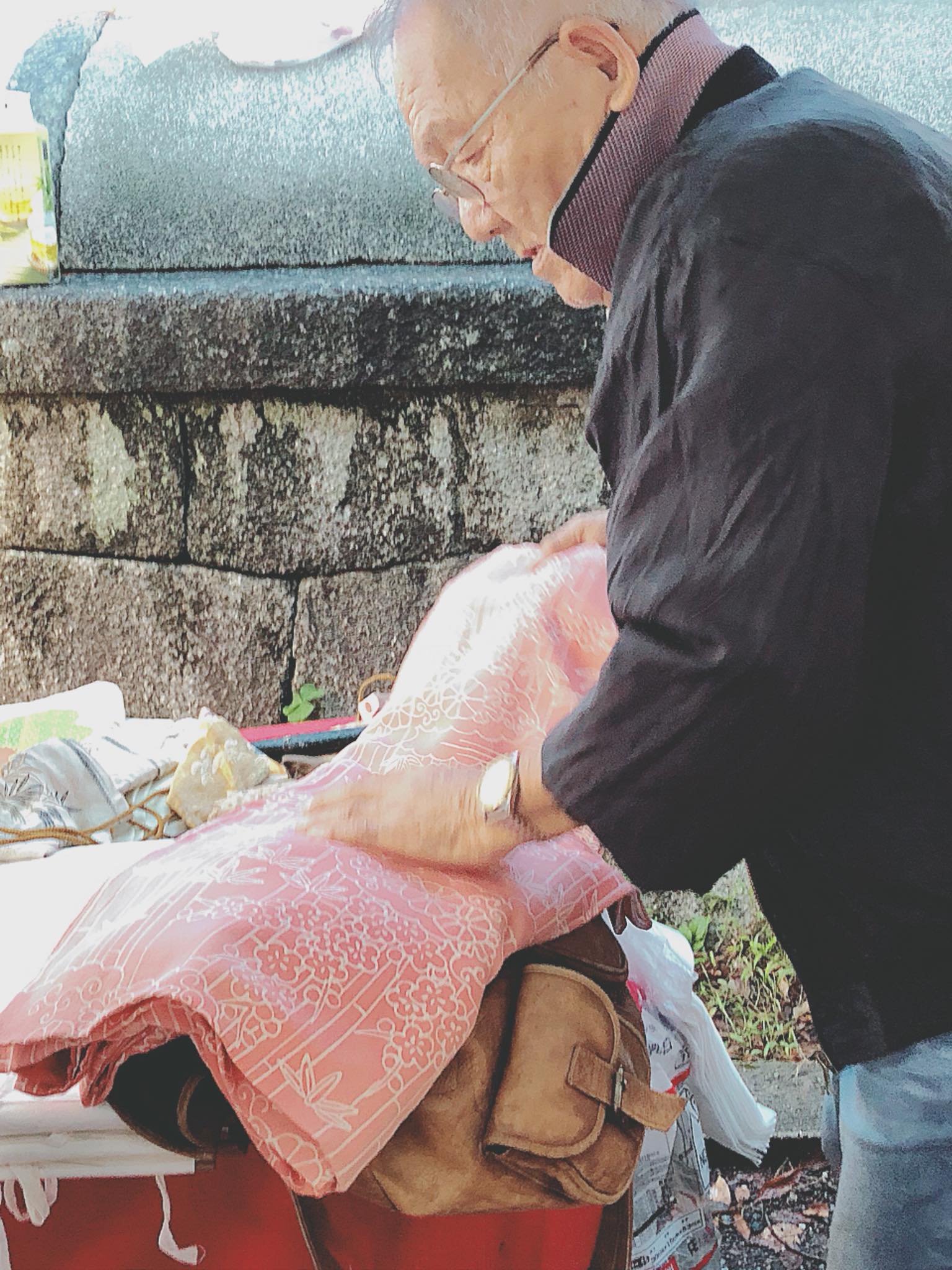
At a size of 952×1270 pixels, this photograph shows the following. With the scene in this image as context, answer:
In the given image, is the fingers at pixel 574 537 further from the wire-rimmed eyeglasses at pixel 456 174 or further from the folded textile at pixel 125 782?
the folded textile at pixel 125 782

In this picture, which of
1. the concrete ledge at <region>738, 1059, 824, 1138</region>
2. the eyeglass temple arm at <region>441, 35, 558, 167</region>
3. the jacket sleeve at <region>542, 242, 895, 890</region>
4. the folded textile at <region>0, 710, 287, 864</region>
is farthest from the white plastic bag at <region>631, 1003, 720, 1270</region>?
the eyeglass temple arm at <region>441, 35, 558, 167</region>

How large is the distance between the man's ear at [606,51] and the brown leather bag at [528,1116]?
100 cm

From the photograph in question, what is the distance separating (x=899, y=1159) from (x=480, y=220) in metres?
1.18

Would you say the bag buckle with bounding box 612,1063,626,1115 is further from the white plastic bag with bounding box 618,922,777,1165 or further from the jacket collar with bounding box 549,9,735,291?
the jacket collar with bounding box 549,9,735,291

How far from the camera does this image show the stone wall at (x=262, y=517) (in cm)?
354

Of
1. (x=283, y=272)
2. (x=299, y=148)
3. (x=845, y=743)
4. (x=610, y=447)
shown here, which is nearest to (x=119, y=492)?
(x=283, y=272)

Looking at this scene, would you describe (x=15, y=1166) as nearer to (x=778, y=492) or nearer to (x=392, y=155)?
(x=778, y=492)

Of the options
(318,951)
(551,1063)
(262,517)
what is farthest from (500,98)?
(262,517)

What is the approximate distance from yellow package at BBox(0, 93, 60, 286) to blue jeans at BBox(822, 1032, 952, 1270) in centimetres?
308

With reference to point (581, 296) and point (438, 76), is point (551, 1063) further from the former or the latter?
point (438, 76)

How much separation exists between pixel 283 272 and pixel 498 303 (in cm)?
63

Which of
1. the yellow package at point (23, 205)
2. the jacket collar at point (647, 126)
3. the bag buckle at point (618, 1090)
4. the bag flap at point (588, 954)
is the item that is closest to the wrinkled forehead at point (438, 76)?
the jacket collar at point (647, 126)

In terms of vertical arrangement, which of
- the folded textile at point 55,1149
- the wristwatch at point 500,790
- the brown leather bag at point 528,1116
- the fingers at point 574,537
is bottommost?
the folded textile at point 55,1149

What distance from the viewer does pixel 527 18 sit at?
1.28 m
